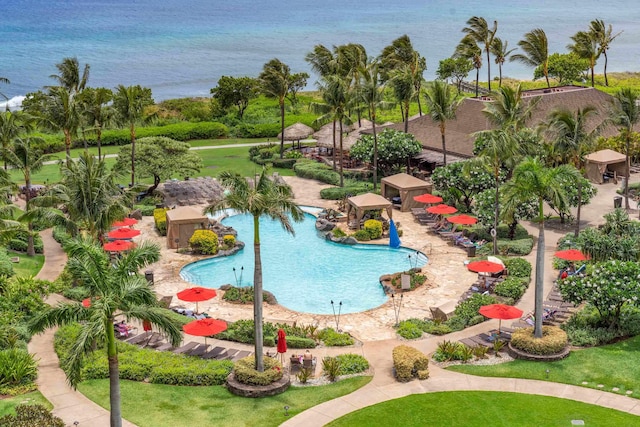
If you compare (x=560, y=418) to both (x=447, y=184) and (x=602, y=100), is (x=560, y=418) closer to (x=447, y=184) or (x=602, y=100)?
(x=447, y=184)

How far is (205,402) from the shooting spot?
1081 inches

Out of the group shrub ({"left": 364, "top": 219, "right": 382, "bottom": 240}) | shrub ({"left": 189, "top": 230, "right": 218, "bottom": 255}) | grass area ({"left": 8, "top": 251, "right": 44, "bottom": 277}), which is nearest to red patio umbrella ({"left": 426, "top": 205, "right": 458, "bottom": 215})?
shrub ({"left": 364, "top": 219, "right": 382, "bottom": 240})

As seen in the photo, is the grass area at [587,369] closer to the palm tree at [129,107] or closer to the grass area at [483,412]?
the grass area at [483,412]

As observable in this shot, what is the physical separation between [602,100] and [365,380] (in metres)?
48.0

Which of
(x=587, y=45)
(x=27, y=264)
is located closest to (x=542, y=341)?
(x=27, y=264)

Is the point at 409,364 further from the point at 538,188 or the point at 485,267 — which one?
the point at 485,267

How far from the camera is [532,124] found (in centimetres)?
6006

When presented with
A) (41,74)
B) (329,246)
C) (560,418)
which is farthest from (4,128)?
(41,74)

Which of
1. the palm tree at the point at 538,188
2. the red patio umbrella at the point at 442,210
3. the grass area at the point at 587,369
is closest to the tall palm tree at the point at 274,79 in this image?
the red patio umbrella at the point at 442,210

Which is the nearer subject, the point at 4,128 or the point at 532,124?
the point at 4,128

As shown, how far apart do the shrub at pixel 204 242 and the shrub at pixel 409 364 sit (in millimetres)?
18600

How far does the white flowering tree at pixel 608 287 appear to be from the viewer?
101 feet

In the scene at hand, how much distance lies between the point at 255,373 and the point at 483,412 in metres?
8.46

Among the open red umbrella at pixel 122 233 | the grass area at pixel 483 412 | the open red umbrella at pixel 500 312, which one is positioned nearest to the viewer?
the grass area at pixel 483 412
